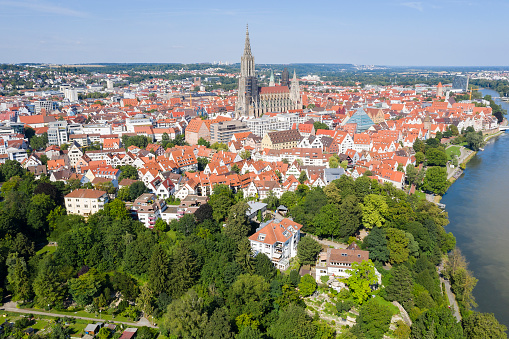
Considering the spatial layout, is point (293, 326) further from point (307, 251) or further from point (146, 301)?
point (146, 301)

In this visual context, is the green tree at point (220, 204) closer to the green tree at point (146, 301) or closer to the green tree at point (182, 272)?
the green tree at point (182, 272)

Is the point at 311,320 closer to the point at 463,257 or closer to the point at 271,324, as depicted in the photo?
the point at 271,324

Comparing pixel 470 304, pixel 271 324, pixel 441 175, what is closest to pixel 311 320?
pixel 271 324

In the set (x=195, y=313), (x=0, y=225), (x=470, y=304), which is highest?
(x=0, y=225)

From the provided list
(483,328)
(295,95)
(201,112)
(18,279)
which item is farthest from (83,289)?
(295,95)

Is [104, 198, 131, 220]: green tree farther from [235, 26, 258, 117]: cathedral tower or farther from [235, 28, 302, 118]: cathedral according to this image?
[235, 26, 258, 117]: cathedral tower

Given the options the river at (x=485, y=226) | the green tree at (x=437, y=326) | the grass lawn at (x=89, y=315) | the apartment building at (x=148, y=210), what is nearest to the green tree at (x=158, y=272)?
the grass lawn at (x=89, y=315)
